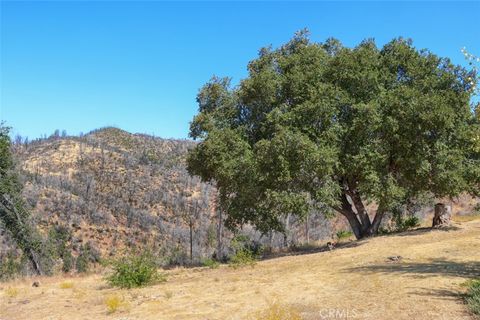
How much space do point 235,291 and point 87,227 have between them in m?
58.4

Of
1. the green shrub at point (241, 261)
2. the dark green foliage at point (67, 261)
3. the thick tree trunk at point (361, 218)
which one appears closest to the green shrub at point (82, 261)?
the dark green foliage at point (67, 261)

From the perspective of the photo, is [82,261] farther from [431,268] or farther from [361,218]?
[431,268]

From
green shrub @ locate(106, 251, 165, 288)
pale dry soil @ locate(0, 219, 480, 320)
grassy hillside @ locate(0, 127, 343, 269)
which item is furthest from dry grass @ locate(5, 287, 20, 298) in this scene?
grassy hillside @ locate(0, 127, 343, 269)

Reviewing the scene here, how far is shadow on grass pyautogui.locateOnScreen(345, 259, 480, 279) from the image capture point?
12.4 meters

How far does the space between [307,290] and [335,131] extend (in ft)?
32.2

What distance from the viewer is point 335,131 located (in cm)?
2050

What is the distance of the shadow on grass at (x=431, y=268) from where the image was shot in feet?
40.8

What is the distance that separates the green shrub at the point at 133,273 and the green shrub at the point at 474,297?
9497 millimetres

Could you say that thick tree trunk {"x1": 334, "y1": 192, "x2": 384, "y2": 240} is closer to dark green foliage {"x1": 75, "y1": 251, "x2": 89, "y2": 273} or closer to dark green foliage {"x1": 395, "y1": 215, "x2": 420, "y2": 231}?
dark green foliage {"x1": 395, "y1": 215, "x2": 420, "y2": 231}

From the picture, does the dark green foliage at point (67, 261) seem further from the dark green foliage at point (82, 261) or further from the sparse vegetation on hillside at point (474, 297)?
the sparse vegetation on hillside at point (474, 297)

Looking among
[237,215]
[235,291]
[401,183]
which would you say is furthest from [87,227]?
[235,291]

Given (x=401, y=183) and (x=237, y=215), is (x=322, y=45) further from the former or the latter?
(x=237, y=215)

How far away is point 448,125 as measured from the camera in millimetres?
20219

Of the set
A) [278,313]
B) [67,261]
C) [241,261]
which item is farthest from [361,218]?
[67,261]
